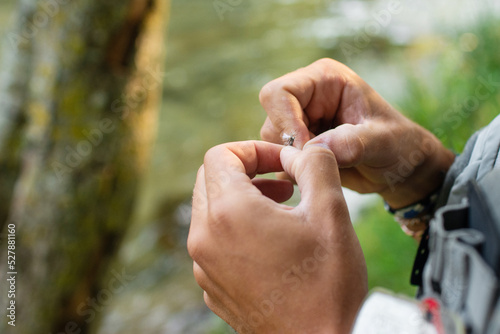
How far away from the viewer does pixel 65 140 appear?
226 centimetres

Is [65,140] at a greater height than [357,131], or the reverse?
[357,131]

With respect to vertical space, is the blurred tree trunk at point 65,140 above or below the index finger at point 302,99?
below

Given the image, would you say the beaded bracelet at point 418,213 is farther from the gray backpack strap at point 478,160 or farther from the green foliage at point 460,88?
the green foliage at point 460,88

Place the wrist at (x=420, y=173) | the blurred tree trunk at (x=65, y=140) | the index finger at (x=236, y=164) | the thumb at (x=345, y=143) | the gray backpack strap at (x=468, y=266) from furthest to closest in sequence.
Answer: the blurred tree trunk at (x=65, y=140) → the wrist at (x=420, y=173) → the thumb at (x=345, y=143) → the index finger at (x=236, y=164) → the gray backpack strap at (x=468, y=266)

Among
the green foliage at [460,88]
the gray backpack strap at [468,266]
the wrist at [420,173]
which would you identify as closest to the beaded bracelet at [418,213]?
the wrist at [420,173]

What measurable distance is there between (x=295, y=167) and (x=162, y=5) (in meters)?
1.84

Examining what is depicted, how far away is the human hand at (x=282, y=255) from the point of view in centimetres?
83

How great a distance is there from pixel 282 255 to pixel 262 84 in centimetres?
582

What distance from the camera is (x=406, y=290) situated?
275 cm

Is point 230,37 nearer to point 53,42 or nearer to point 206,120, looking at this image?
point 206,120

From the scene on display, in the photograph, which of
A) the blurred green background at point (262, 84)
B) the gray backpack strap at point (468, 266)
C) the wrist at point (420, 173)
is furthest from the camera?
the blurred green background at point (262, 84)

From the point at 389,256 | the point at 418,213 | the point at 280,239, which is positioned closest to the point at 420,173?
the point at 418,213

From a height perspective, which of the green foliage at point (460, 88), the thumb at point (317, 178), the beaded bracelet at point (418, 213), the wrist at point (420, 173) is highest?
the thumb at point (317, 178)

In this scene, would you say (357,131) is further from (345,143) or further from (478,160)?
(478,160)
